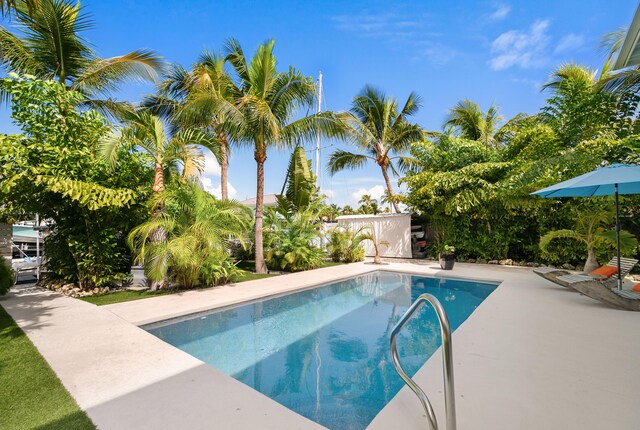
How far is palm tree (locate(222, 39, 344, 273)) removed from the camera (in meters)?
8.89

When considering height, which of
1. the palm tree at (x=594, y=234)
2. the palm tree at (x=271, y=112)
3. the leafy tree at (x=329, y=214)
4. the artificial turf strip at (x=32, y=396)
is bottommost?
the artificial turf strip at (x=32, y=396)

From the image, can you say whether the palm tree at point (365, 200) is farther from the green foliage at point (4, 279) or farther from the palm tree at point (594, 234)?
the green foliage at point (4, 279)

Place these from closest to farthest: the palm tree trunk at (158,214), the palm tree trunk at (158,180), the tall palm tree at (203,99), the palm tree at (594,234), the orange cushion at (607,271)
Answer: the orange cushion at (607,271)
the palm tree trunk at (158,214)
the palm tree trunk at (158,180)
the palm tree at (594,234)
the tall palm tree at (203,99)

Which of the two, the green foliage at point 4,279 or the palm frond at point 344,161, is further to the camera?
the palm frond at point 344,161

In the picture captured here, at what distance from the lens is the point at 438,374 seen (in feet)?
10.4

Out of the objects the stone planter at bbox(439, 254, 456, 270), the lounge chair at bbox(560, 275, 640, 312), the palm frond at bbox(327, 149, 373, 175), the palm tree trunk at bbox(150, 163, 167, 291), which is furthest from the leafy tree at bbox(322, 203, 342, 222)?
the lounge chair at bbox(560, 275, 640, 312)

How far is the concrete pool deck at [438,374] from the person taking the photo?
2.39 meters

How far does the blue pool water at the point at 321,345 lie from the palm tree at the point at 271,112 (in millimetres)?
4368

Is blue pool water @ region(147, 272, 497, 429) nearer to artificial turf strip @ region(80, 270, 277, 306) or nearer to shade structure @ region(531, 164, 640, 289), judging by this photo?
artificial turf strip @ region(80, 270, 277, 306)

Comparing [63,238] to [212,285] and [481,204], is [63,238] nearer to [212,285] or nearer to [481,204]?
[212,285]

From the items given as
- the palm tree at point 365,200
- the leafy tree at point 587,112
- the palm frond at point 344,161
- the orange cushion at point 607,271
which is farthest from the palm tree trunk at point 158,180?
the palm tree at point 365,200

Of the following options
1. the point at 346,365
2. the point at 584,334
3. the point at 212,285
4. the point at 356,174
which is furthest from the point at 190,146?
the point at 356,174

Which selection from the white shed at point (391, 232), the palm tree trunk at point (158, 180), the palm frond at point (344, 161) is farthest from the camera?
the palm frond at point (344, 161)

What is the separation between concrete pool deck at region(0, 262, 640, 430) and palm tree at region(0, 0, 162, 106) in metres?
6.50
